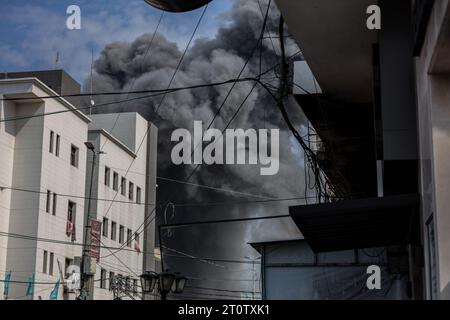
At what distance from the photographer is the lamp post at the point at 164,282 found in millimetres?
8766

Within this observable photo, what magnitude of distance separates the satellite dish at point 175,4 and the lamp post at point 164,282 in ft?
12.7

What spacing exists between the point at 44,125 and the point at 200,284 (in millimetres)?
3811

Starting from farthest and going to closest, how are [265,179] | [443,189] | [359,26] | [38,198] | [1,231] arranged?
[265,179] → [1,231] → [38,198] → [359,26] → [443,189]

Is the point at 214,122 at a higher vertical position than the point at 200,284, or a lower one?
higher

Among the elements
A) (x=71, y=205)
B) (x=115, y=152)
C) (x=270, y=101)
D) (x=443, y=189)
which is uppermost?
(x=270, y=101)

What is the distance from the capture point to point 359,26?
7875 mm

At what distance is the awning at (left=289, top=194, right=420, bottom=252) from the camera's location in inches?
241

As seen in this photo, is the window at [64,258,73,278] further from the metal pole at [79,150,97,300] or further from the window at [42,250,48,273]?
the metal pole at [79,150,97,300]

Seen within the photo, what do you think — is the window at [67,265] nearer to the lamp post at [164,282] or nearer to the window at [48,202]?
the window at [48,202]

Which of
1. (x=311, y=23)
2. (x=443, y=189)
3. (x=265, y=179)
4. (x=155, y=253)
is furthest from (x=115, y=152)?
(x=443, y=189)

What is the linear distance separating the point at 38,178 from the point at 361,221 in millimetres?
6447

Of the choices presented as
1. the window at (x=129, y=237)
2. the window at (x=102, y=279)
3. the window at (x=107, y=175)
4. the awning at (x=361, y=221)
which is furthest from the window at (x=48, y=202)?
the awning at (x=361, y=221)

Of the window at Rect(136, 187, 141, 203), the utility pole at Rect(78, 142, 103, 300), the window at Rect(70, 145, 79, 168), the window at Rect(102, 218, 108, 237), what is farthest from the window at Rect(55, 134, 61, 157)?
the window at Rect(102, 218, 108, 237)

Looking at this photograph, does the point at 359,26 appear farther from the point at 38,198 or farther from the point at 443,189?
the point at 38,198
